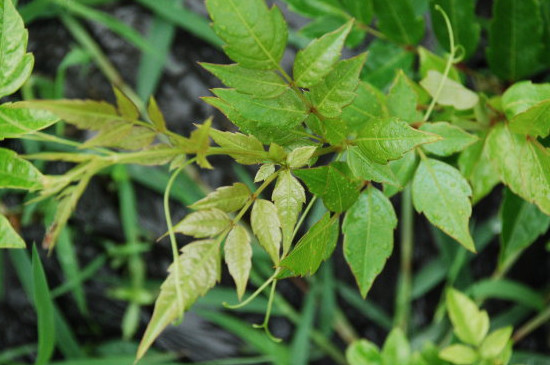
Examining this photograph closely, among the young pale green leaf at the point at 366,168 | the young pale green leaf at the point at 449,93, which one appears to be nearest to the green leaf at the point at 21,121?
the young pale green leaf at the point at 366,168

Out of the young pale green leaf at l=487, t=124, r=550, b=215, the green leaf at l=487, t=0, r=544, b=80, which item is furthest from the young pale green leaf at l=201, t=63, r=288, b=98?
the green leaf at l=487, t=0, r=544, b=80

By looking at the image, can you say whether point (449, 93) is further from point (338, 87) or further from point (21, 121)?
point (21, 121)

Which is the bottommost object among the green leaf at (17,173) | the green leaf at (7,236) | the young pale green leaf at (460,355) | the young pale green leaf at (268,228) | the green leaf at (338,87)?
the young pale green leaf at (460,355)

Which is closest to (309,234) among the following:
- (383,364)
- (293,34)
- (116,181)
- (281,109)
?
(281,109)

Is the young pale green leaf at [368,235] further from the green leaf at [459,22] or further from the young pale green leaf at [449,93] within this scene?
the green leaf at [459,22]

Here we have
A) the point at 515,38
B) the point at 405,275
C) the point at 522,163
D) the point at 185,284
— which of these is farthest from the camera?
the point at 405,275

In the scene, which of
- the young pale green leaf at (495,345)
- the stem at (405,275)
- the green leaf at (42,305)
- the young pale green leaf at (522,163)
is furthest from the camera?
the stem at (405,275)

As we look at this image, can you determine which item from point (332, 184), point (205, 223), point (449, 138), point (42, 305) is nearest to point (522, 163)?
point (449, 138)
